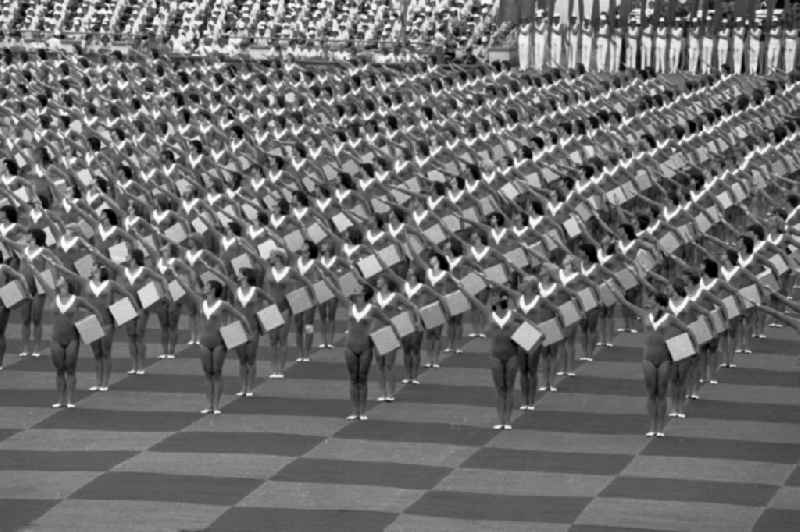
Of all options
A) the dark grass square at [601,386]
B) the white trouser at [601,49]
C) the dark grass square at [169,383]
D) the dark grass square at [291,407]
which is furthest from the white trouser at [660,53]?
the dark grass square at [291,407]

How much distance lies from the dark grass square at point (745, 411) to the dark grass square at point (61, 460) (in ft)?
22.4

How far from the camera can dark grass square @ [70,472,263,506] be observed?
1027 inches

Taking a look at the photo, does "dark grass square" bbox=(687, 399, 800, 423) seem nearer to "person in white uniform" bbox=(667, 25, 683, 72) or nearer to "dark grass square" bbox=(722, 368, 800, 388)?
"dark grass square" bbox=(722, 368, 800, 388)

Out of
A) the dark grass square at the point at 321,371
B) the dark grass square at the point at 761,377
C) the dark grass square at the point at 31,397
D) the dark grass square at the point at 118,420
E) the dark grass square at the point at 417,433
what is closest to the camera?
the dark grass square at the point at 417,433

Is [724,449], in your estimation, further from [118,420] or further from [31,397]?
[31,397]

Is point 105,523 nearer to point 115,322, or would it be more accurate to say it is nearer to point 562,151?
point 115,322

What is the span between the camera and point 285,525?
25047mm

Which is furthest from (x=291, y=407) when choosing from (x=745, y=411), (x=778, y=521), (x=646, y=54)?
(x=646, y=54)

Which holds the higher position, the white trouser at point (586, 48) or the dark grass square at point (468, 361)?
the white trouser at point (586, 48)

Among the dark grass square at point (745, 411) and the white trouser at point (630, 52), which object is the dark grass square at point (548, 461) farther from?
the white trouser at point (630, 52)

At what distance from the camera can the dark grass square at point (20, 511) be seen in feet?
82.2

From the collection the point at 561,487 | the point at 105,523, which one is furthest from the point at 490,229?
the point at 105,523

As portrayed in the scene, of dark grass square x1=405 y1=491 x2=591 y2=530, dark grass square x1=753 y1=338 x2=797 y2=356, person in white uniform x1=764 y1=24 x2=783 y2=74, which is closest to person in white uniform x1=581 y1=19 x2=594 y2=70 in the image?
person in white uniform x1=764 y1=24 x2=783 y2=74

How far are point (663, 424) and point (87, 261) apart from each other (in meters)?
8.40
